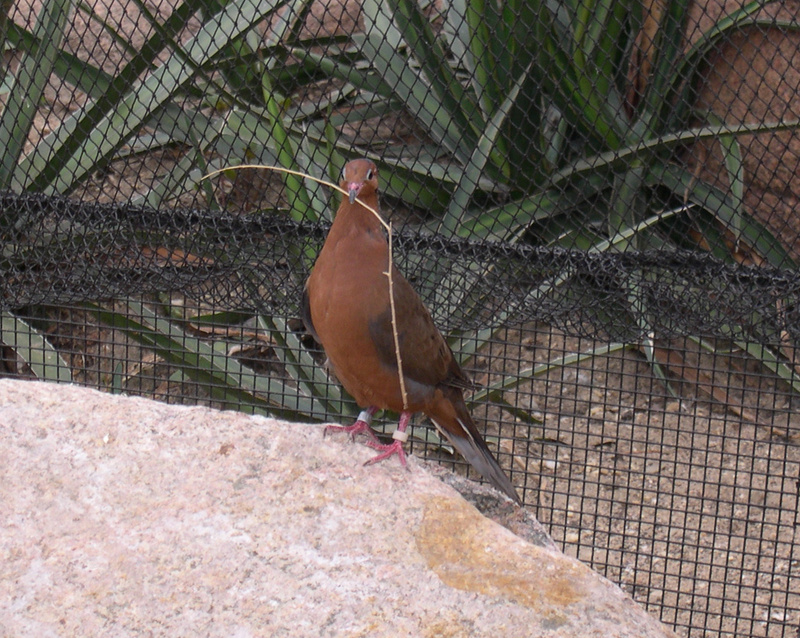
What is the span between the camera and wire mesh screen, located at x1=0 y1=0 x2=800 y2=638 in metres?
2.52

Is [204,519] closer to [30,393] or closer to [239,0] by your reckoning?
[30,393]

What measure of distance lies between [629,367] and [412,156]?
1175mm

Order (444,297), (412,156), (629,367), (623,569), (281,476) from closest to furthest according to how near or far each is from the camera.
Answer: (281,476) → (444,297) → (623,569) → (412,156) → (629,367)

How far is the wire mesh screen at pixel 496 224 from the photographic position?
2.52 metres

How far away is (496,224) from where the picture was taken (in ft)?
9.56

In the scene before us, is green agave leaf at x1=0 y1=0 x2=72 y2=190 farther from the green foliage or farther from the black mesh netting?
the black mesh netting

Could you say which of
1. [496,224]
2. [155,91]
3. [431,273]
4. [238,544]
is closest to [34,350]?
[155,91]

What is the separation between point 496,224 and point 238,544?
1718mm

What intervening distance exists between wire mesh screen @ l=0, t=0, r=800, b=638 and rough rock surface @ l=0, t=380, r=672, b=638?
92 centimetres

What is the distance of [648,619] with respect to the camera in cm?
134

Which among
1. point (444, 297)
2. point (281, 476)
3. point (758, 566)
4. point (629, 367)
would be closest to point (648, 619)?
point (281, 476)

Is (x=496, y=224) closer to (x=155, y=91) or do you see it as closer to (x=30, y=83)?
(x=155, y=91)

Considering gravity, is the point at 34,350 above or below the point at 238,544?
above

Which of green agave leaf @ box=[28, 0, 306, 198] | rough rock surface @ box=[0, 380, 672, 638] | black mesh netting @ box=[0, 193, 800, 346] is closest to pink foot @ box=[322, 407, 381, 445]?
A: rough rock surface @ box=[0, 380, 672, 638]
